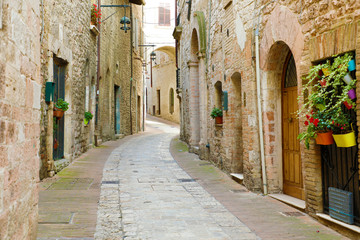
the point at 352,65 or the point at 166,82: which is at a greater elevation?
the point at 166,82

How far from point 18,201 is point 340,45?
355 cm

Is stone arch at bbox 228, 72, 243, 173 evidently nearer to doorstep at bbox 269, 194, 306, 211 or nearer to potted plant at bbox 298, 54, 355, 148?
doorstep at bbox 269, 194, 306, 211

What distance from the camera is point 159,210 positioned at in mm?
5051

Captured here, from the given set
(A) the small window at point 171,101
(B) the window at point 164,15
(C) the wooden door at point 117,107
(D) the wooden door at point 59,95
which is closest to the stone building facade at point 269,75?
(D) the wooden door at point 59,95

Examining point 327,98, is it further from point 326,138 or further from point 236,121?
point 236,121

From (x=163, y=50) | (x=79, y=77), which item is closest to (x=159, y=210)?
(x=79, y=77)

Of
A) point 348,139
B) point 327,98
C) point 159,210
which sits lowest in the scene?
point 159,210

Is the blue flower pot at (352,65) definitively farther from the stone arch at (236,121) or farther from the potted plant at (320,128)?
the stone arch at (236,121)

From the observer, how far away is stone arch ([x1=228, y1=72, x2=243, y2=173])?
26.1 ft

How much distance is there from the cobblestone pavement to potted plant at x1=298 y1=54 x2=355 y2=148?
4.69ft

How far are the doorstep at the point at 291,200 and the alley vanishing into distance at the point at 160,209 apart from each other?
0.26 feet

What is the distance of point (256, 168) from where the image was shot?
6441 mm

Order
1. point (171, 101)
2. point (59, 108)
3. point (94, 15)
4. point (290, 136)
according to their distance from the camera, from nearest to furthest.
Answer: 1. point (290, 136)
2. point (59, 108)
3. point (94, 15)
4. point (171, 101)

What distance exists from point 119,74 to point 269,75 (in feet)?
42.9
